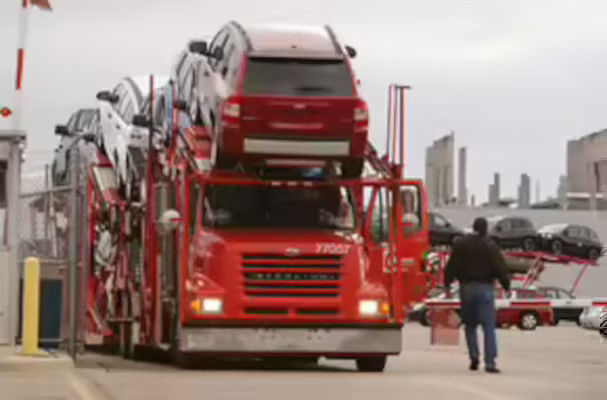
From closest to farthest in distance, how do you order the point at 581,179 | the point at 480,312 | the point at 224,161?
the point at 224,161 < the point at 480,312 < the point at 581,179

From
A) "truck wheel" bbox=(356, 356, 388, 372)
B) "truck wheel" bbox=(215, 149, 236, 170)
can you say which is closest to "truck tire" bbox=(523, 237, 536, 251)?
"truck wheel" bbox=(356, 356, 388, 372)

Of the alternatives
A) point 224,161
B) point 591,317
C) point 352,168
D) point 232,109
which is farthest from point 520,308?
point 232,109

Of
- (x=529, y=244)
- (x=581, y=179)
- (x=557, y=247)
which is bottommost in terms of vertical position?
(x=557, y=247)

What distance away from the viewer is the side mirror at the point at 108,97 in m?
23.5

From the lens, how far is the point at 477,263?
18.1 metres

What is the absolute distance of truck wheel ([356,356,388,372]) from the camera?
18.3m

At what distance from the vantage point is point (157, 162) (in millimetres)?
19297

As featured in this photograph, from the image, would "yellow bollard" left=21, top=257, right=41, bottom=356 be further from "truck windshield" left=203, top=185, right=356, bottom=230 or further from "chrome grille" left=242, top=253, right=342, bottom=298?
"chrome grille" left=242, top=253, right=342, bottom=298

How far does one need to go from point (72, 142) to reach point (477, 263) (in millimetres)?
9316

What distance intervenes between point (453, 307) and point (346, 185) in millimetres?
35505

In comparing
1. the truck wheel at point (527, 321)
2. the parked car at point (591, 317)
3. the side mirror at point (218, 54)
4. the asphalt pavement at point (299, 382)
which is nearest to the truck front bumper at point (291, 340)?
the asphalt pavement at point (299, 382)

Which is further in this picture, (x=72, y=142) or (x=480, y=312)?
(x=72, y=142)

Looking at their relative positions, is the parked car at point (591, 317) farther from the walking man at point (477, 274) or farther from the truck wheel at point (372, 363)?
the walking man at point (477, 274)

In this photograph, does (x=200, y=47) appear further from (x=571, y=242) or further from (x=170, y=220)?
(x=571, y=242)
